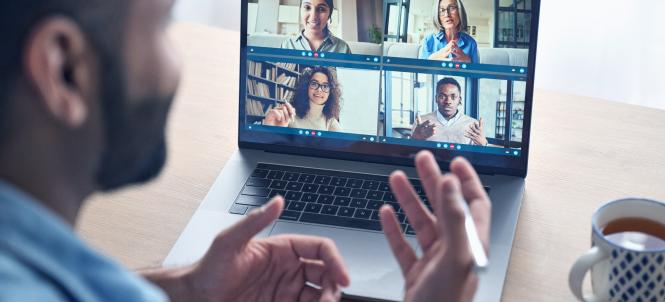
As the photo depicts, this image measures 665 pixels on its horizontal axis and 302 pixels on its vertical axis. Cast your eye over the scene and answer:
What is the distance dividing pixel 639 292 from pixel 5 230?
0.63m

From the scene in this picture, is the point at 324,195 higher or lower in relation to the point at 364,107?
lower

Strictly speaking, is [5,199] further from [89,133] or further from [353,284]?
[353,284]

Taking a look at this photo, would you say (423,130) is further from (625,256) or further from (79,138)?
(79,138)

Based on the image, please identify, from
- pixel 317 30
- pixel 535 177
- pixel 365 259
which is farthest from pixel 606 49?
pixel 365 259

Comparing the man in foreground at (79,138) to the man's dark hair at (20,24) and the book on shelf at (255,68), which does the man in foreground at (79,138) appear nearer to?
the man's dark hair at (20,24)

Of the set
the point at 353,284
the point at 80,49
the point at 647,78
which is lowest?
the point at 353,284

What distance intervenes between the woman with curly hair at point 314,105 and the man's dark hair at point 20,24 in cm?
58

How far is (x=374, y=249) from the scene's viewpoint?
1086 millimetres

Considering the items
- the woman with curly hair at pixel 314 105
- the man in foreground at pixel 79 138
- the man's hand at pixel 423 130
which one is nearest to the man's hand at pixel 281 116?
the woman with curly hair at pixel 314 105

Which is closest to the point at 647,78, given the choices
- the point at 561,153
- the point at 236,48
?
the point at 561,153

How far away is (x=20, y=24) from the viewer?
0.64 meters

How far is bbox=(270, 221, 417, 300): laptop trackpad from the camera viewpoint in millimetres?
1023

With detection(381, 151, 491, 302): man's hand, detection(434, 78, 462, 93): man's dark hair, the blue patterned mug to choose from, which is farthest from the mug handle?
detection(434, 78, 462, 93): man's dark hair

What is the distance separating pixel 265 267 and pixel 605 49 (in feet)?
4.02
